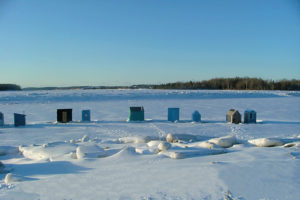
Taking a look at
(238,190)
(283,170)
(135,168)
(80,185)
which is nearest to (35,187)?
(80,185)

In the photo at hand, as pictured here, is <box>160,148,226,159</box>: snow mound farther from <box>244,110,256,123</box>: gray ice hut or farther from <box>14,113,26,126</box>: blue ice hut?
<box>14,113,26,126</box>: blue ice hut

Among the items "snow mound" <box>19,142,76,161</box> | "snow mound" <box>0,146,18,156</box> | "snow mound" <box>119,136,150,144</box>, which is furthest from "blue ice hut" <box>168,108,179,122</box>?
Answer: "snow mound" <box>0,146,18,156</box>

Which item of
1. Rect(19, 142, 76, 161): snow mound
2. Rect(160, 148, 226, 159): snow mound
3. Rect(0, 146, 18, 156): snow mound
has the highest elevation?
Rect(160, 148, 226, 159): snow mound

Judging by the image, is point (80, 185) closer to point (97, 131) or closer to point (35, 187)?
point (35, 187)

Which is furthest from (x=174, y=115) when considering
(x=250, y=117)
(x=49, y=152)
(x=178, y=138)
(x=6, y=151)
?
(x=6, y=151)

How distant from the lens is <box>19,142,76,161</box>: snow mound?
20.2ft

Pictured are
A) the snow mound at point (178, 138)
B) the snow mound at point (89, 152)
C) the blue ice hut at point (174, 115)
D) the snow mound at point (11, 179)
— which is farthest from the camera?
the blue ice hut at point (174, 115)

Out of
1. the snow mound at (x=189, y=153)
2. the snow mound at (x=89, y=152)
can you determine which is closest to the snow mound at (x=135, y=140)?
the snow mound at (x=89, y=152)

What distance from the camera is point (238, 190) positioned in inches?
145

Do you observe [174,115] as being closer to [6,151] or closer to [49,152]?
[49,152]

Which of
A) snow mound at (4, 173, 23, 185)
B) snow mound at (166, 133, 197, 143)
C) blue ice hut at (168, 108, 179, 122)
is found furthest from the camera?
blue ice hut at (168, 108, 179, 122)

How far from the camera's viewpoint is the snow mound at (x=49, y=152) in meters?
Result: 6.15

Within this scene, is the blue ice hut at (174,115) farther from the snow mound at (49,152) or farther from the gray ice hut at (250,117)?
the snow mound at (49,152)

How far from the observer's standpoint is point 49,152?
643 cm
